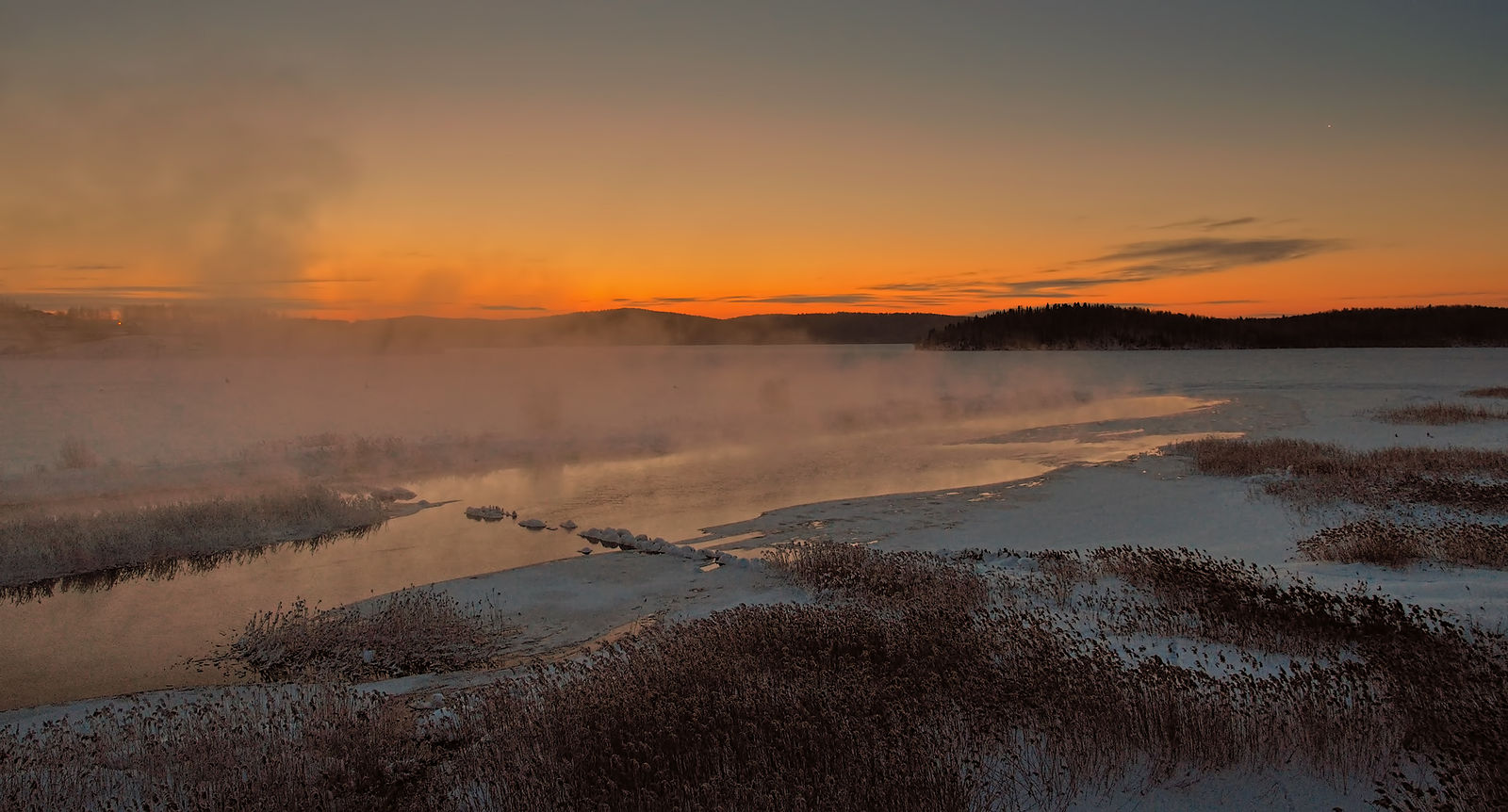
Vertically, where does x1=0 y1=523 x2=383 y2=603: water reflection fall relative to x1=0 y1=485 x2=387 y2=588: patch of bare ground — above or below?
below

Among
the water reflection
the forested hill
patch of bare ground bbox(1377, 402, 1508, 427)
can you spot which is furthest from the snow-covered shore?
the forested hill

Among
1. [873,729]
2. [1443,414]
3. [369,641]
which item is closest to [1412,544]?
[873,729]

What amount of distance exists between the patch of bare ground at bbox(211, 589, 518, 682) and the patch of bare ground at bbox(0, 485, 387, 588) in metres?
7.01

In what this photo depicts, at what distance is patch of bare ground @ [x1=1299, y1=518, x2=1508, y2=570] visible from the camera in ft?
41.4

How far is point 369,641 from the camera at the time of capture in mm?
12453

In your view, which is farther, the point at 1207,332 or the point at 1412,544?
the point at 1207,332

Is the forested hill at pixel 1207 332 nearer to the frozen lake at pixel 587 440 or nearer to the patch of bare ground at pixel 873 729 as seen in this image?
the frozen lake at pixel 587 440

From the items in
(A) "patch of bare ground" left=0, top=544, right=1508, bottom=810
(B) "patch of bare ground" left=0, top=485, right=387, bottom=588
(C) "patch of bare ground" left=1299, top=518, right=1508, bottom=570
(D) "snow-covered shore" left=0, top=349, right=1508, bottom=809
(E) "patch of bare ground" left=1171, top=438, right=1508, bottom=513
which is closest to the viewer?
(A) "patch of bare ground" left=0, top=544, right=1508, bottom=810

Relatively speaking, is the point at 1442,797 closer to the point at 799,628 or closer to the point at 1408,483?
the point at 799,628

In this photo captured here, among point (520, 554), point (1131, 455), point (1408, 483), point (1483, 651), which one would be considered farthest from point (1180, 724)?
point (1131, 455)

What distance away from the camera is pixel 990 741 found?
6.99 m

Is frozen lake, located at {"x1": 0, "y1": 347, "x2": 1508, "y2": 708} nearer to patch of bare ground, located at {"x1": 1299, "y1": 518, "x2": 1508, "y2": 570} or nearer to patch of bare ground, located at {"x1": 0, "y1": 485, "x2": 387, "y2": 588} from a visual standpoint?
patch of bare ground, located at {"x1": 0, "y1": 485, "x2": 387, "y2": 588}

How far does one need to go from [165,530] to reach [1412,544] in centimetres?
2589

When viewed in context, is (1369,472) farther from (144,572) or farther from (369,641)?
(144,572)
